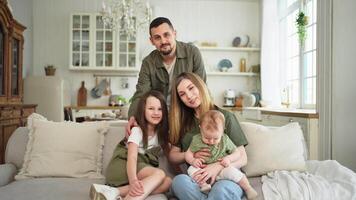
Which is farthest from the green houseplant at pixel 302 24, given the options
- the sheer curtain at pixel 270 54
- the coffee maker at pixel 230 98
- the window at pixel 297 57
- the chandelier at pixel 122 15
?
the chandelier at pixel 122 15

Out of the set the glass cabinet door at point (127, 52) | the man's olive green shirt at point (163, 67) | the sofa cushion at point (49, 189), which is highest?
the glass cabinet door at point (127, 52)

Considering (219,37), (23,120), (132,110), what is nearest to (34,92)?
(23,120)

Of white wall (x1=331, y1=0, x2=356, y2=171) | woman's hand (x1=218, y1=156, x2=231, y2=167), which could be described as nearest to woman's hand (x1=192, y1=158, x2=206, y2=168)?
woman's hand (x1=218, y1=156, x2=231, y2=167)

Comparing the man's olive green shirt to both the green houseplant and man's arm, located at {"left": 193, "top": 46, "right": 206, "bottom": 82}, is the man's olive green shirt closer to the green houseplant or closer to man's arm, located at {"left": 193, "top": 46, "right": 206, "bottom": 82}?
man's arm, located at {"left": 193, "top": 46, "right": 206, "bottom": 82}

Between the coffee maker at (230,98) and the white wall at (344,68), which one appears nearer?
the white wall at (344,68)

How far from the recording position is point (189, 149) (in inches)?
75.8

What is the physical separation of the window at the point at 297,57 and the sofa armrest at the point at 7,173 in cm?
350

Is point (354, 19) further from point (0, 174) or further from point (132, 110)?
point (0, 174)

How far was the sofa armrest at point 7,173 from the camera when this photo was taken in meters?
2.04

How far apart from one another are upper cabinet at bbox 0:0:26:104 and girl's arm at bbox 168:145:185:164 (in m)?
2.94

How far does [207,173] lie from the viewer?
5.87 ft

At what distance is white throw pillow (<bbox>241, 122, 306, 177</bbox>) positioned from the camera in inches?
82.0

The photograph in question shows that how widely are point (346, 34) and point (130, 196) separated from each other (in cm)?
241

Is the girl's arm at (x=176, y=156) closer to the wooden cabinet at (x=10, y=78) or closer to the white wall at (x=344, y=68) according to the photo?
the white wall at (x=344, y=68)
